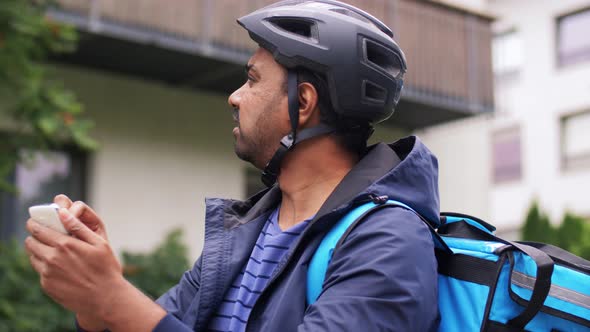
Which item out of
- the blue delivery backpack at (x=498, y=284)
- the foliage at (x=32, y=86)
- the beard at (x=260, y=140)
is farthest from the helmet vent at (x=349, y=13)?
the foliage at (x=32, y=86)

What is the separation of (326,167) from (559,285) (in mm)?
691

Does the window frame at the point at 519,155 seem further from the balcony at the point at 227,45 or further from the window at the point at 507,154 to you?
the balcony at the point at 227,45

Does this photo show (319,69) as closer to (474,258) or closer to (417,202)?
(417,202)

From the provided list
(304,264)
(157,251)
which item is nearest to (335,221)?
(304,264)

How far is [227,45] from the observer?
905 cm

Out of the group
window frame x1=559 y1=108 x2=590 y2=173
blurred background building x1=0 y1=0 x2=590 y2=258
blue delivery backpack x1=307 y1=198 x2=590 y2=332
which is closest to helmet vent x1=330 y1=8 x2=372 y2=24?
→ blue delivery backpack x1=307 y1=198 x2=590 y2=332

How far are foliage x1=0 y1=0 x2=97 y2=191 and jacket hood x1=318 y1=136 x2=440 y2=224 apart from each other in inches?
174

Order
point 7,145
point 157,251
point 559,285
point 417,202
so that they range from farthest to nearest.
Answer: point 157,251 → point 7,145 → point 417,202 → point 559,285

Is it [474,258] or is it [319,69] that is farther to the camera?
[319,69]

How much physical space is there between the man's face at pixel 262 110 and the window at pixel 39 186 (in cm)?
637

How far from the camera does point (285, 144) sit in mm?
2426

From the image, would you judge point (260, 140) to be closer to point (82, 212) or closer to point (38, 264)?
point (82, 212)

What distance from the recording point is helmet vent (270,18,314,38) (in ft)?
8.11

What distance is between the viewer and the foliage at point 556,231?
9.70 m
